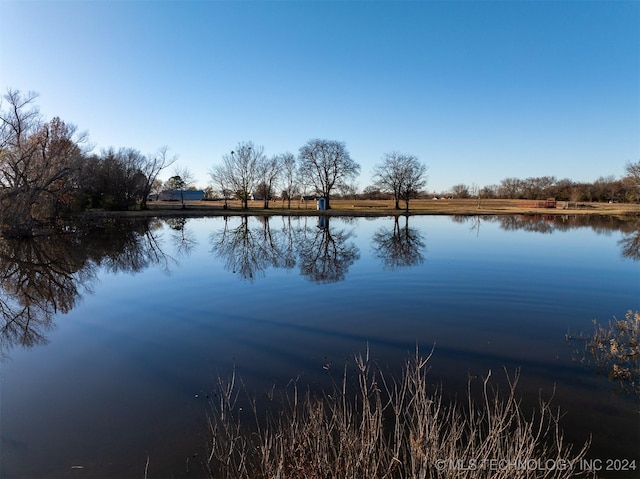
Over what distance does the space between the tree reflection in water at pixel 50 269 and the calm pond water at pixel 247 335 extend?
105 mm

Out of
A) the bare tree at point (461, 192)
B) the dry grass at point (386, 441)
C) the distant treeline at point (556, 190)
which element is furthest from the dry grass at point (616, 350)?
the bare tree at point (461, 192)

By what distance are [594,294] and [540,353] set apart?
6998 millimetres

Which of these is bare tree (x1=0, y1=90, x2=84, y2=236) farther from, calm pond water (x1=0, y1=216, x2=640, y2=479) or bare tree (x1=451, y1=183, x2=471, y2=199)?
bare tree (x1=451, y1=183, x2=471, y2=199)

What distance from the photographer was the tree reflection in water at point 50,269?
10.5 m

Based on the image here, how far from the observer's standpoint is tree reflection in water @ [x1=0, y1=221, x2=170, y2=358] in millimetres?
10469

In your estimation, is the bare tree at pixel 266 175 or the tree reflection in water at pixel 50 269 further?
the bare tree at pixel 266 175

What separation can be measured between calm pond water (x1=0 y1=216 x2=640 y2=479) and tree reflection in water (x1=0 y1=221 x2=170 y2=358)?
11cm

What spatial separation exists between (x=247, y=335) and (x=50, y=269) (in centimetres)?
1437

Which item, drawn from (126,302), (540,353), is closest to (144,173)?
(126,302)

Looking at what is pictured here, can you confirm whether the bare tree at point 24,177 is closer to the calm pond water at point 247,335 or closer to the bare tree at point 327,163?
the calm pond water at point 247,335

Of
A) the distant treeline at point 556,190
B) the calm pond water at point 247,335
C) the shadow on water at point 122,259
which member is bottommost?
the calm pond water at point 247,335

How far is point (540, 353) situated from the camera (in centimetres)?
797

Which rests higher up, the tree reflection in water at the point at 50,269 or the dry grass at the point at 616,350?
the tree reflection in water at the point at 50,269

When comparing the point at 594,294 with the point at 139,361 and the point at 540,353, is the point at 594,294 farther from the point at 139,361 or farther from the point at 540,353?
the point at 139,361
